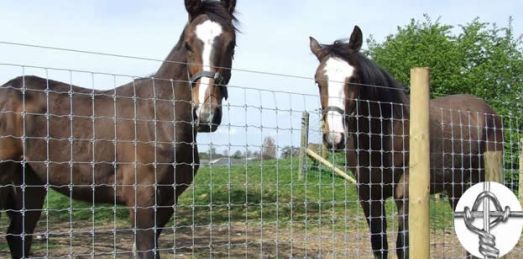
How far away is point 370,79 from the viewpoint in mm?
5508

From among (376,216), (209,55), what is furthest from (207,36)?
(376,216)

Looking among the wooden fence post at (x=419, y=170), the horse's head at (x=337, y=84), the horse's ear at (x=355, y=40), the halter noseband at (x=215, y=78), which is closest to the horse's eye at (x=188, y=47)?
the halter noseband at (x=215, y=78)

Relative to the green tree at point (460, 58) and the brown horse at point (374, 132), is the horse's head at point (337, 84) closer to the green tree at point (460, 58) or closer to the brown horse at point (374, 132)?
the brown horse at point (374, 132)

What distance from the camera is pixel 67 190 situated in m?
4.79

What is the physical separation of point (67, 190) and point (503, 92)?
15087 mm

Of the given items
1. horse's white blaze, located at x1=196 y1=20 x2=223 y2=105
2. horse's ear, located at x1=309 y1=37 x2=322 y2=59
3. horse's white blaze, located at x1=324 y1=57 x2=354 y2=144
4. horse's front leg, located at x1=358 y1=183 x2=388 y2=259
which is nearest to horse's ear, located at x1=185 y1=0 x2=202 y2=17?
horse's white blaze, located at x1=196 y1=20 x2=223 y2=105

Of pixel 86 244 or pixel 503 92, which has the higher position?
pixel 503 92

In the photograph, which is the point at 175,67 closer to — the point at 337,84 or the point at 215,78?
the point at 215,78

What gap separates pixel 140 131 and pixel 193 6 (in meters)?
0.95

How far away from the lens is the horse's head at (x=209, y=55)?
3820mm

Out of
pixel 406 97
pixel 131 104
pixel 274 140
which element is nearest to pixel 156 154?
pixel 131 104

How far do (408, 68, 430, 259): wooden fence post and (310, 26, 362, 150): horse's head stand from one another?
83 centimetres

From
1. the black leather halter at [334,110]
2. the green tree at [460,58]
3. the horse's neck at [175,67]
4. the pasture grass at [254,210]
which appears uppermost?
the green tree at [460,58]

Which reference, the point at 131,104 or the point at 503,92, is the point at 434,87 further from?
the point at 131,104
